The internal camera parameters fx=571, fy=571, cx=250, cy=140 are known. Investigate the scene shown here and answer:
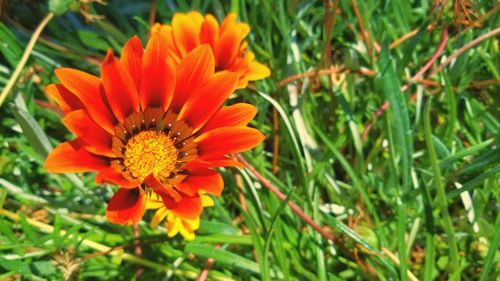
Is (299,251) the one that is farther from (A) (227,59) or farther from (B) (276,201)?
(A) (227,59)

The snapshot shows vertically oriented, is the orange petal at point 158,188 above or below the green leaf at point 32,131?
below

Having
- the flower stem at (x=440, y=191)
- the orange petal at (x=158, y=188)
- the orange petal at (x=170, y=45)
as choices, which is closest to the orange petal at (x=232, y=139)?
the orange petal at (x=158, y=188)

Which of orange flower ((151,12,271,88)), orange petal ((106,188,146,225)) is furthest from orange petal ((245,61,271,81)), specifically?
orange petal ((106,188,146,225))

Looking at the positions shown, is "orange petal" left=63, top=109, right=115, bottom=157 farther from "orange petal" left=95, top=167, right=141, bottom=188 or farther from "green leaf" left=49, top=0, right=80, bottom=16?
"green leaf" left=49, top=0, right=80, bottom=16

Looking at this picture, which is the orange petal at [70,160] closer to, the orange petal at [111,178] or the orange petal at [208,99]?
the orange petal at [111,178]

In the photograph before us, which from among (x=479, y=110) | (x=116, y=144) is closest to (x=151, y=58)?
(x=116, y=144)

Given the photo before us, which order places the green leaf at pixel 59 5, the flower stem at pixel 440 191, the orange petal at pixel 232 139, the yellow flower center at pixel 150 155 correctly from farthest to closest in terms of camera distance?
the green leaf at pixel 59 5, the flower stem at pixel 440 191, the yellow flower center at pixel 150 155, the orange petal at pixel 232 139

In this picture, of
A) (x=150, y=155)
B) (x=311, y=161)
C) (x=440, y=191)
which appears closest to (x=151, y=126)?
(x=150, y=155)
